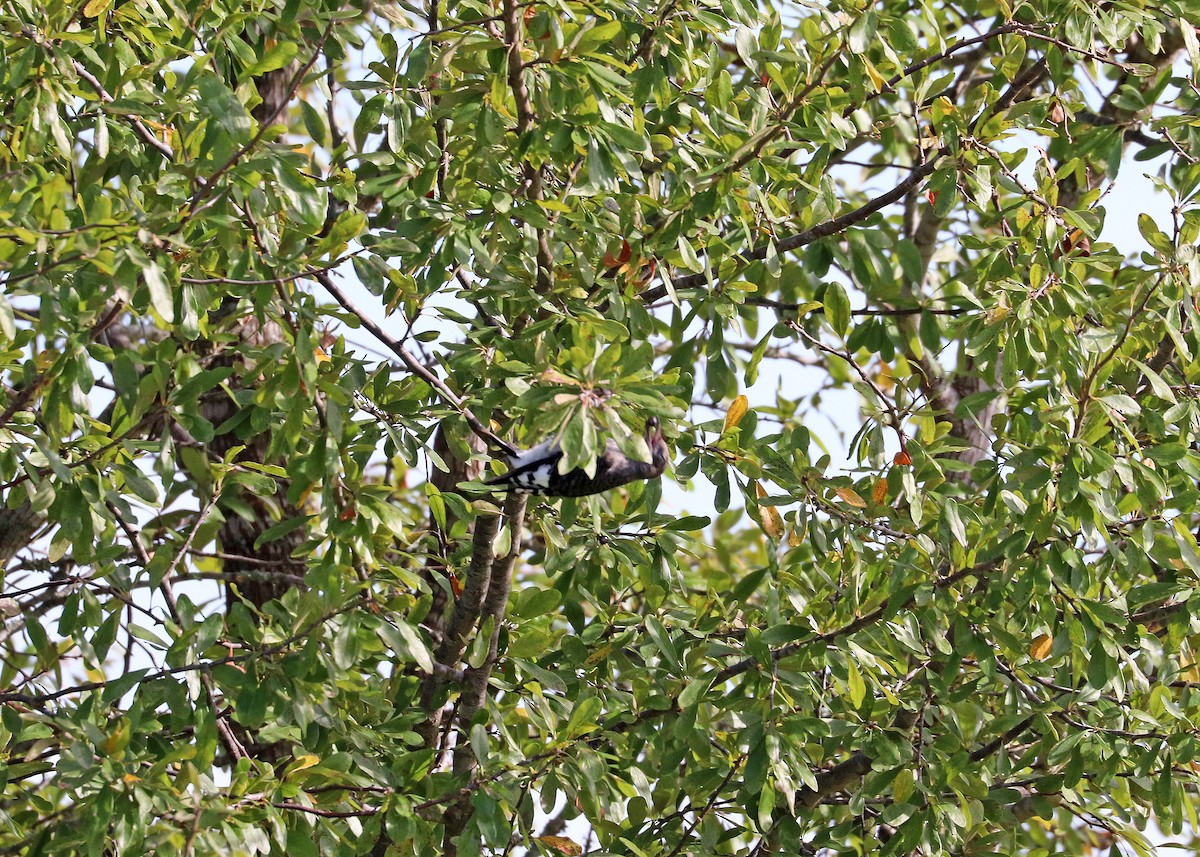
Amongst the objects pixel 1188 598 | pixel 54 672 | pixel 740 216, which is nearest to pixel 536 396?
pixel 740 216

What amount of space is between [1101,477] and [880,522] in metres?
0.72

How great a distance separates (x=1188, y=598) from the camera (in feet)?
11.1

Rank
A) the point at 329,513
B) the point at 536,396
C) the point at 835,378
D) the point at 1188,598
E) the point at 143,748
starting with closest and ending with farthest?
1. the point at 536,396
2. the point at 329,513
3. the point at 143,748
4. the point at 1188,598
5. the point at 835,378

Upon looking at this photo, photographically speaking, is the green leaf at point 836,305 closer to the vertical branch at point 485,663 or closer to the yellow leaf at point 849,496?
the yellow leaf at point 849,496

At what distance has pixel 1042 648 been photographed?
3.72 m

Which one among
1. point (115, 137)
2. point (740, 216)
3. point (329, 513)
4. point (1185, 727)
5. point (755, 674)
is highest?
point (115, 137)

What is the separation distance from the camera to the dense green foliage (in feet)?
9.37

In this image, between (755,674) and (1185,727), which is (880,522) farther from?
(1185,727)

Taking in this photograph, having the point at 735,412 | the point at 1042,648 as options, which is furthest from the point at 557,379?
the point at 1042,648

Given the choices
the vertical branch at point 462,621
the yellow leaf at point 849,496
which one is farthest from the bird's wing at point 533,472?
the yellow leaf at point 849,496

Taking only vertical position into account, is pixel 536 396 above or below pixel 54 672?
below

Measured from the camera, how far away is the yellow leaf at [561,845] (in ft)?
11.2

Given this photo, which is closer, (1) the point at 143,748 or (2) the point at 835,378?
(1) the point at 143,748

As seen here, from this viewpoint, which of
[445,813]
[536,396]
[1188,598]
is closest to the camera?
[536,396]
